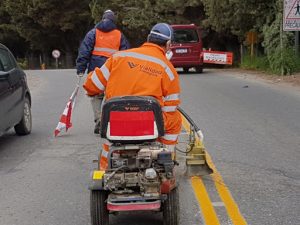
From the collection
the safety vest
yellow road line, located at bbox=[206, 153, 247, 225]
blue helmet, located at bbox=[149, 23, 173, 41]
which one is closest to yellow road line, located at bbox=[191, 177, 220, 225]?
yellow road line, located at bbox=[206, 153, 247, 225]

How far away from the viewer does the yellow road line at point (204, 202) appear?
206 inches

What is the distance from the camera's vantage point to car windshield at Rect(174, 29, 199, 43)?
2559 centimetres

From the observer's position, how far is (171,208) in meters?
4.77

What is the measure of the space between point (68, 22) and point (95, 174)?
155ft

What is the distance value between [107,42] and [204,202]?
12.3 ft

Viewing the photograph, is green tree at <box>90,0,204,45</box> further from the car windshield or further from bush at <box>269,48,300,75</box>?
bush at <box>269,48,300,75</box>

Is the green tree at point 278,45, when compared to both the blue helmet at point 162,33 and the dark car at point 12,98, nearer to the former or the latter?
the dark car at point 12,98

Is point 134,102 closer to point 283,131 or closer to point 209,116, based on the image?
point 283,131

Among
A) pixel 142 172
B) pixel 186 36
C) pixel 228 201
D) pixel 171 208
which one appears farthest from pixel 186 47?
pixel 142 172

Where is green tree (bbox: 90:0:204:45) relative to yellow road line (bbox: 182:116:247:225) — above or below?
above

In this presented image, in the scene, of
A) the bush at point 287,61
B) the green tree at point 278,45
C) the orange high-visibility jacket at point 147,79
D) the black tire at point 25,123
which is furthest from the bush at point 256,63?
the orange high-visibility jacket at point 147,79

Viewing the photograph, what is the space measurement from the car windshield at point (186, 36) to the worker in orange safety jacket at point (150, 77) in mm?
20641

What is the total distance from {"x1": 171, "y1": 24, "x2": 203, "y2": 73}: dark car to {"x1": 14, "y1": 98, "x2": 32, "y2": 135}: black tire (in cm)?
1559

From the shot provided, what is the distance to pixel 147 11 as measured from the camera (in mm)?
35281
